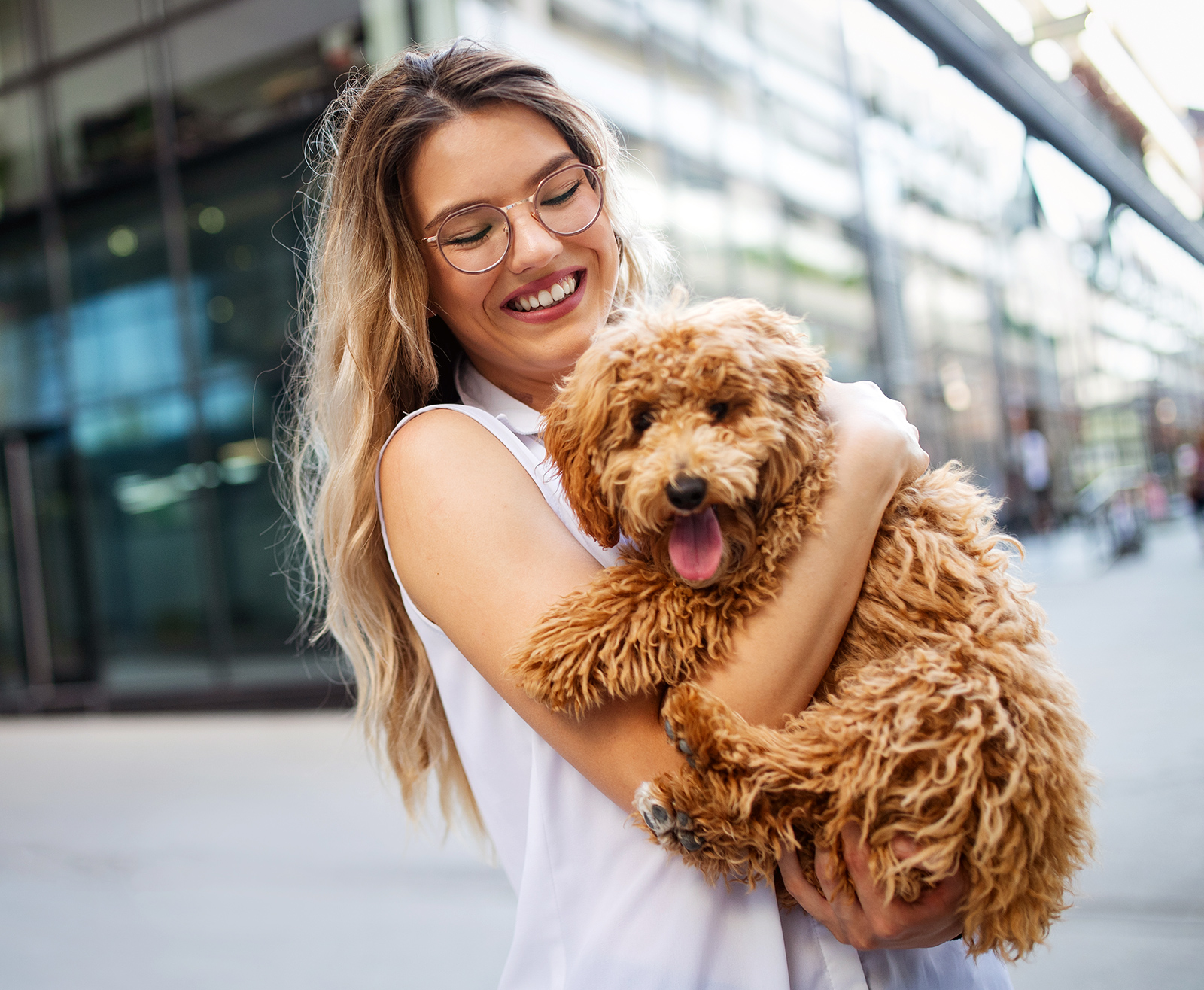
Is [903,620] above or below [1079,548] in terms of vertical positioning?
above

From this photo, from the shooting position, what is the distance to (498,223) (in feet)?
5.11

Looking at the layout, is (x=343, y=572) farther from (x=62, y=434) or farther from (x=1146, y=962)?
(x=62, y=434)

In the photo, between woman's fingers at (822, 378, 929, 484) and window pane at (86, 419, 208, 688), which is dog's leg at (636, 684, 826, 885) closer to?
woman's fingers at (822, 378, 929, 484)

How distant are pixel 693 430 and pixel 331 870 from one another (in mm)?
4213

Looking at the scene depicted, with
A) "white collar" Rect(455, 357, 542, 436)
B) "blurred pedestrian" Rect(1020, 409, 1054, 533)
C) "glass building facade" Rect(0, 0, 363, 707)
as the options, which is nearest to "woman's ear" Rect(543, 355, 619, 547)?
"white collar" Rect(455, 357, 542, 436)

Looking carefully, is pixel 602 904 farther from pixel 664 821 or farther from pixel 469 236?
pixel 469 236

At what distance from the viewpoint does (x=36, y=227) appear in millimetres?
10938

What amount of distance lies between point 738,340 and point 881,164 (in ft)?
40.5

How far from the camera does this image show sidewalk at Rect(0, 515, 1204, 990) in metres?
3.36

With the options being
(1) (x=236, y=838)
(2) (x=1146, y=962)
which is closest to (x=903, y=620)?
(2) (x=1146, y=962)

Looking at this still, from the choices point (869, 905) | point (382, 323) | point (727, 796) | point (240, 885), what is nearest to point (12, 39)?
point (240, 885)

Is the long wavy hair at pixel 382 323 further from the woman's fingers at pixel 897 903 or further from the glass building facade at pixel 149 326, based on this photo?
the glass building facade at pixel 149 326

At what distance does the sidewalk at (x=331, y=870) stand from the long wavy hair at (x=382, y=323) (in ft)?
1.59

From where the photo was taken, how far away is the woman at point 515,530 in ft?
4.10
